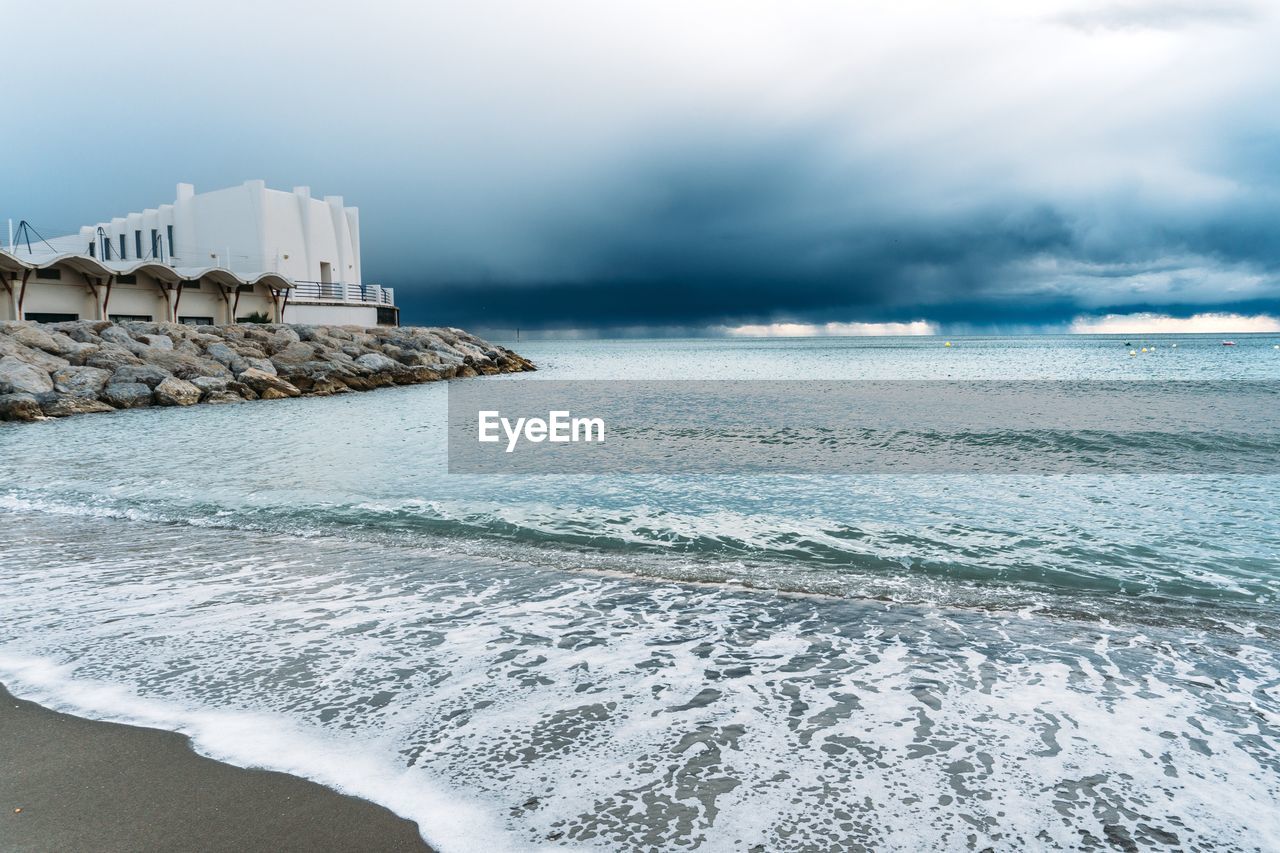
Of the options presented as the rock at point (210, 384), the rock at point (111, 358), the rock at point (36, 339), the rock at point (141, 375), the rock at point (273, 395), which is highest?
the rock at point (36, 339)

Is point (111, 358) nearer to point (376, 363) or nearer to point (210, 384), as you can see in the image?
point (210, 384)

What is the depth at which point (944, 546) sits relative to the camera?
25.2ft

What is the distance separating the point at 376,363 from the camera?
3812 centimetres

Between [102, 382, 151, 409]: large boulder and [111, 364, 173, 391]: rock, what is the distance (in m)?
0.21

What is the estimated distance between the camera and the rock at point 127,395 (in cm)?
2459

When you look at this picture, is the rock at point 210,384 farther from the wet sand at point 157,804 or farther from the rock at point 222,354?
the wet sand at point 157,804

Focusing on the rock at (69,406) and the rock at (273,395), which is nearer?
the rock at (69,406)

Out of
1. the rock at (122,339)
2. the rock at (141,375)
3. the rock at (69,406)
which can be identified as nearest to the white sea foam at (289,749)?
the rock at (69,406)

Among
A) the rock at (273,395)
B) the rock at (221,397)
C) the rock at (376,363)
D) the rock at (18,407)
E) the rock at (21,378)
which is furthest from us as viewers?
the rock at (376,363)

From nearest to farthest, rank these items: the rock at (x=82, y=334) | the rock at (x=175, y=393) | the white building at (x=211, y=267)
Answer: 1. the rock at (x=175, y=393)
2. the rock at (x=82, y=334)
3. the white building at (x=211, y=267)

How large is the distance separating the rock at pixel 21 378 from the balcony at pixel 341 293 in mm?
33159

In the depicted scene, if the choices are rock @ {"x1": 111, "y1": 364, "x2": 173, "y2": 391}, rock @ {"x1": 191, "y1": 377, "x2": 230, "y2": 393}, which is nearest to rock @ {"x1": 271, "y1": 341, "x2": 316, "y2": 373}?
rock @ {"x1": 191, "y1": 377, "x2": 230, "y2": 393}

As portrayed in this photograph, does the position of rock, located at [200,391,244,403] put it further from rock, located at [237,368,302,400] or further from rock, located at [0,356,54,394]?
rock, located at [0,356,54,394]

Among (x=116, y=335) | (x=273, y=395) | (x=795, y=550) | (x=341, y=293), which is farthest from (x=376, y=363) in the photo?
(x=795, y=550)
